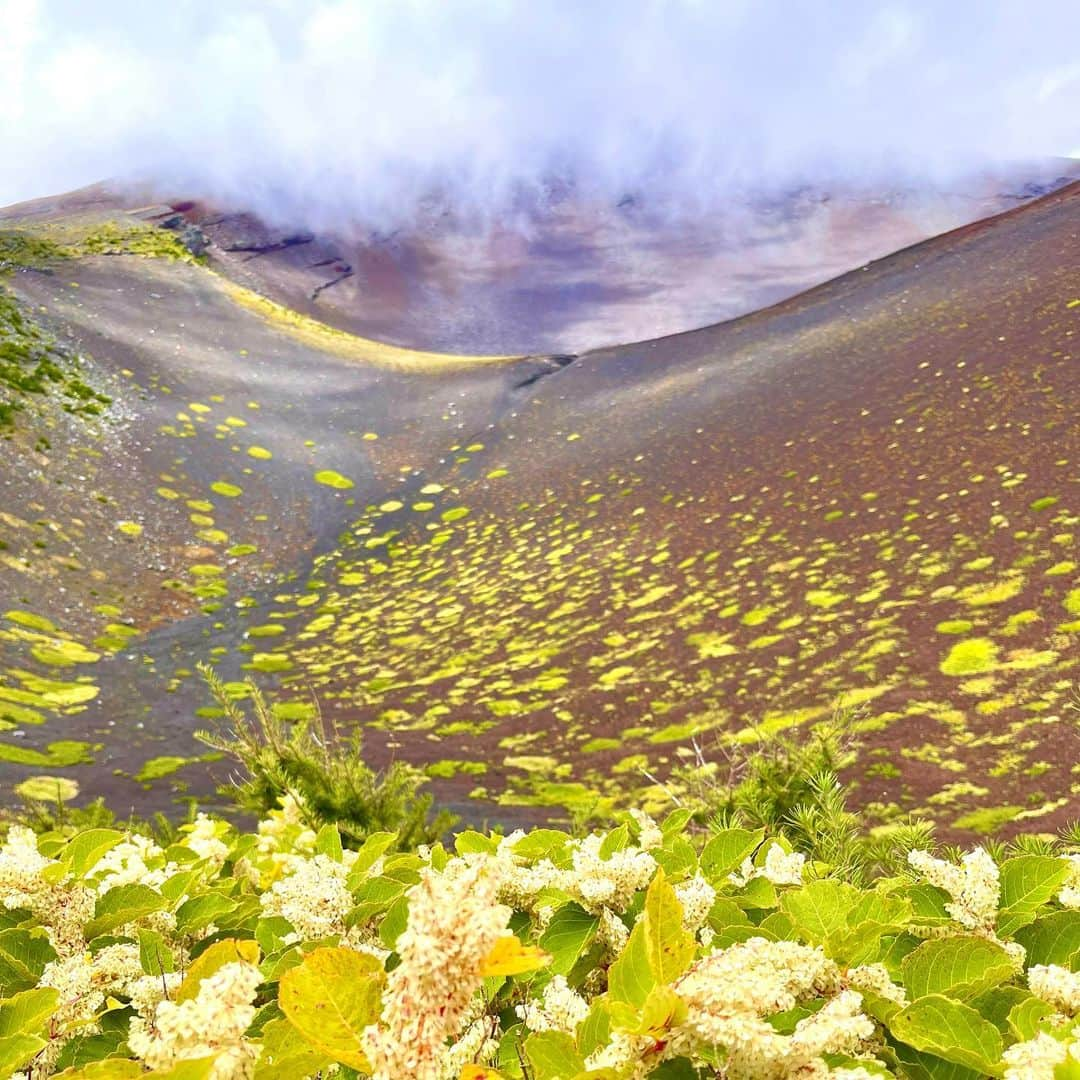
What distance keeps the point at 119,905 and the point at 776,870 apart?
1.13 metres

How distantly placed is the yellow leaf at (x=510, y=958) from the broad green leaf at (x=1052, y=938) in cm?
86

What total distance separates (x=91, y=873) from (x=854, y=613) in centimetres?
632

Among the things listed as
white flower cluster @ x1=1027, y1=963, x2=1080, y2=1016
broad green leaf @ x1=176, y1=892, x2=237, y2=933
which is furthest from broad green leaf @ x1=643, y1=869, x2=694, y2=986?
broad green leaf @ x1=176, y1=892, x2=237, y2=933

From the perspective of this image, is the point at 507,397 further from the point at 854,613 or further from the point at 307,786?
the point at 307,786

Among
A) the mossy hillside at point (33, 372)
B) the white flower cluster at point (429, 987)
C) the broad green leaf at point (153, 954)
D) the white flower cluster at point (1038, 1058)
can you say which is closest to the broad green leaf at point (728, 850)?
the white flower cluster at point (1038, 1058)

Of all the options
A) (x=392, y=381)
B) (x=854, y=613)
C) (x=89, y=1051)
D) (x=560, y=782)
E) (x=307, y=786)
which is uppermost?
(x=392, y=381)

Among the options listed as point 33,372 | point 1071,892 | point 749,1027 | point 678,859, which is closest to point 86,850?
point 678,859

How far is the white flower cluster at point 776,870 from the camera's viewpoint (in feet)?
4.94

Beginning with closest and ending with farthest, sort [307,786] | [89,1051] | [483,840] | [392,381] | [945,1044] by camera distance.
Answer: [945,1044]
[89,1051]
[483,840]
[307,786]
[392,381]

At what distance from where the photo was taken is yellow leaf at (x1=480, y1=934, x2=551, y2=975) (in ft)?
1.89

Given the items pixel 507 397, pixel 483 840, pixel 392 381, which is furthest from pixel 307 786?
pixel 392 381

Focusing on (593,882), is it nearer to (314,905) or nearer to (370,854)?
(314,905)

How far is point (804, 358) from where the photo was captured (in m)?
13.9

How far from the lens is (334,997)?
0.75m
